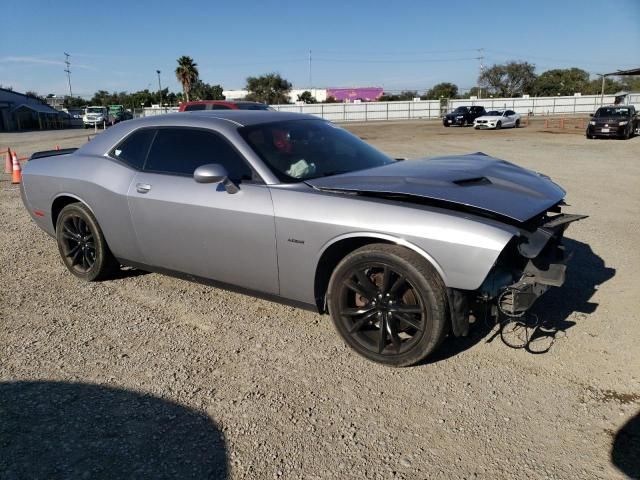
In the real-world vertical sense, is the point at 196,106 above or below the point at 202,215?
above

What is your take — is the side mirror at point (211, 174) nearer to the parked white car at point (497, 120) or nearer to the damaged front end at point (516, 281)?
the damaged front end at point (516, 281)

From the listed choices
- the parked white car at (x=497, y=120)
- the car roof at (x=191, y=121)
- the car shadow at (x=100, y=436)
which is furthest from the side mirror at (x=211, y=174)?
the parked white car at (x=497, y=120)

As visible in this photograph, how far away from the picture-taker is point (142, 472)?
2.35m

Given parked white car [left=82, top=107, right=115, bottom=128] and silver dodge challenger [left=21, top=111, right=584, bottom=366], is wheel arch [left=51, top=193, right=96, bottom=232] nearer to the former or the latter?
silver dodge challenger [left=21, top=111, right=584, bottom=366]

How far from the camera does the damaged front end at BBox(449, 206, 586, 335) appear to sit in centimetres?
295

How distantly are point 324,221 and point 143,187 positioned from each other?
1692 millimetres

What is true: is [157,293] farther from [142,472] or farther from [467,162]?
[467,162]

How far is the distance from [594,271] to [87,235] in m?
4.76

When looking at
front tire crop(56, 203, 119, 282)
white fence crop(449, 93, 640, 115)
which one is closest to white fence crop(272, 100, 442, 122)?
white fence crop(449, 93, 640, 115)

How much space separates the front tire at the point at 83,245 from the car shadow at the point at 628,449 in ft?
13.3

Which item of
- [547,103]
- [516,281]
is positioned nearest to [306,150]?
[516,281]

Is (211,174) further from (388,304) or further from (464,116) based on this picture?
(464,116)

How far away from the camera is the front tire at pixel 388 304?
2.96 meters

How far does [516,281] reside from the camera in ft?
10.1
